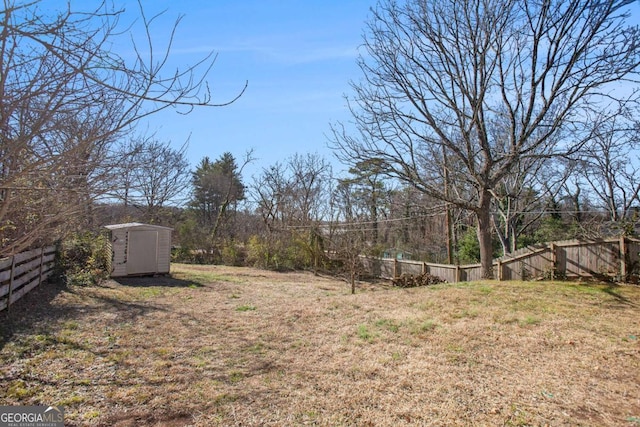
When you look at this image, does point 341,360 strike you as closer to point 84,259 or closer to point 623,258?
point 623,258

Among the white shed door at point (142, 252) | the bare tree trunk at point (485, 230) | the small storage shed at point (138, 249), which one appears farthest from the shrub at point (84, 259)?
the bare tree trunk at point (485, 230)

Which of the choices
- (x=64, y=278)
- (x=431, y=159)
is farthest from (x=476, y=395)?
(x=64, y=278)

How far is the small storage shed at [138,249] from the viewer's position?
11.9m

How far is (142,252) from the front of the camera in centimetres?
1258

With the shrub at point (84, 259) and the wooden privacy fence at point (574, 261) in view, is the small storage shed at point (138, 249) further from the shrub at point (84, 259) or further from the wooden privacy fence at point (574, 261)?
the wooden privacy fence at point (574, 261)

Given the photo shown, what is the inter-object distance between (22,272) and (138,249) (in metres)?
5.16

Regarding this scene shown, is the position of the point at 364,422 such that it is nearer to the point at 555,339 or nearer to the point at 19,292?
the point at 555,339

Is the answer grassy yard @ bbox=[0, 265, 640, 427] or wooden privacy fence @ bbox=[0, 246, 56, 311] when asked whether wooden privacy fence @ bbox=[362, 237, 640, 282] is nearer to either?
grassy yard @ bbox=[0, 265, 640, 427]

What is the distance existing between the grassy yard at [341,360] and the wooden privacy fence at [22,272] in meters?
0.28

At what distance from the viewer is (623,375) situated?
3.92 meters

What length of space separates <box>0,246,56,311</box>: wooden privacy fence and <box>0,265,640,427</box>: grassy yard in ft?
0.92

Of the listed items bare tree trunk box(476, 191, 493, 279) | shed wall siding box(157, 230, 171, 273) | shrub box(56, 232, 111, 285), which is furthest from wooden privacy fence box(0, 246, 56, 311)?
bare tree trunk box(476, 191, 493, 279)

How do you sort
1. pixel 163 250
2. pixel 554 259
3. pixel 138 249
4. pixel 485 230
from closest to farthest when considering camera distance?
pixel 554 259 → pixel 485 230 → pixel 138 249 → pixel 163 250

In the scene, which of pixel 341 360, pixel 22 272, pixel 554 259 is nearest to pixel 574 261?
pixel 554 259
